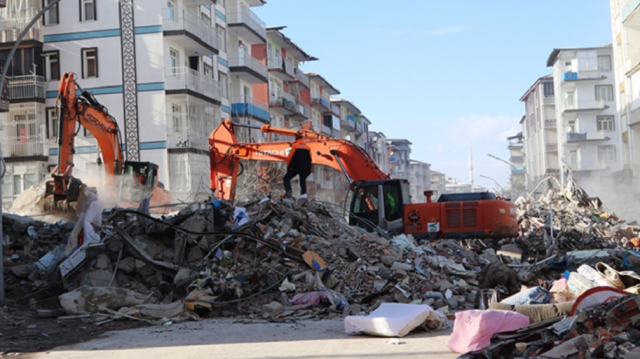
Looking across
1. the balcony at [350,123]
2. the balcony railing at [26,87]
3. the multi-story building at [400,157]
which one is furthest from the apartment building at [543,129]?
the balcony railing at [26,87]

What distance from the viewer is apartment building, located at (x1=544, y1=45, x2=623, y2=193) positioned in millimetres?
78125

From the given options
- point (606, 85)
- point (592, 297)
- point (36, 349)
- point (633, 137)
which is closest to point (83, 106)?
point (36, 349)

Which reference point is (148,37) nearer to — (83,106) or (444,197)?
(83,106)

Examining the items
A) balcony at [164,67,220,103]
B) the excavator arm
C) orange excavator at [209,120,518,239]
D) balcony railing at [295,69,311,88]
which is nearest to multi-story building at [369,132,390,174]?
balcony railing at [295,69,311,88]

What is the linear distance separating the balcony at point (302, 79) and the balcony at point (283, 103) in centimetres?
221

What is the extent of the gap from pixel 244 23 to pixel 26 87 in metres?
15.6

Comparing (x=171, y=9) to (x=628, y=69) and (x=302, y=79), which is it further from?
(x=302, y=79)

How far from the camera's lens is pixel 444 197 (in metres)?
21.3

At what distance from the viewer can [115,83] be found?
124ft

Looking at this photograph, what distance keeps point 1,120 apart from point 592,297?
117 feet

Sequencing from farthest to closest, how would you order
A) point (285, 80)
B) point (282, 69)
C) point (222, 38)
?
point (285, 80)
point (282, 69)
point (222, 38)

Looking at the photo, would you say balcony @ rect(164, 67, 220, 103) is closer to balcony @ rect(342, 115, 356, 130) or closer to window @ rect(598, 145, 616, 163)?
window @ rect(598, 145, 616, 163)

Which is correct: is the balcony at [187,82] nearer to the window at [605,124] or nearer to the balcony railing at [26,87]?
the balcony railing at [26,87]

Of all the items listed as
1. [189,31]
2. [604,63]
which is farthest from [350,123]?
[189,31]
